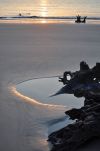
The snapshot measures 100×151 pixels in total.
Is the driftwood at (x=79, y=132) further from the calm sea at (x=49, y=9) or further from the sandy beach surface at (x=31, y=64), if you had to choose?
the calm sea at (x=49, y=9)

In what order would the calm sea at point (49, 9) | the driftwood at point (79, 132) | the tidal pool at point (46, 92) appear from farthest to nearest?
the calm sea at point (49, 9)
the tidal pool at point (46, 92)
the driftwood at point (79, 132)

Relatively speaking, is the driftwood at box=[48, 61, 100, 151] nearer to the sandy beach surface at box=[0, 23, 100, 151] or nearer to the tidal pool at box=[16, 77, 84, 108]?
the sandy beach surface at box=[0, 23, 100, 151]

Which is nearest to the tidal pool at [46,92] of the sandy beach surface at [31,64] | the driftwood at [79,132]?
the sandy beach surface at [31,64]

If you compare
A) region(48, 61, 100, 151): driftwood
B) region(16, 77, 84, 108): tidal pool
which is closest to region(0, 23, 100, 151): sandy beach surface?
region(48, 61, 100, 151): driftwood

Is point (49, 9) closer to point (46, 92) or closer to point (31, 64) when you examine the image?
point (31, 64)

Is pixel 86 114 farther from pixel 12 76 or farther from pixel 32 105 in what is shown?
pixel 12 76

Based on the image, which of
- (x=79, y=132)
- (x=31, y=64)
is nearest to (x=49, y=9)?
(x=31, y=64)

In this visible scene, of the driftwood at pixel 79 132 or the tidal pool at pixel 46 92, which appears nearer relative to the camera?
the driftwood at pixel 79 132

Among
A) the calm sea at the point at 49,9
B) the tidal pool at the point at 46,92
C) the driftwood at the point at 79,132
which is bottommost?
the driftwood at the point at 79,132

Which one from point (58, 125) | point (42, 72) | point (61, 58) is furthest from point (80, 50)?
point (58, 125)
